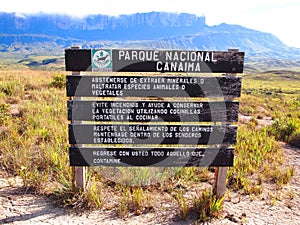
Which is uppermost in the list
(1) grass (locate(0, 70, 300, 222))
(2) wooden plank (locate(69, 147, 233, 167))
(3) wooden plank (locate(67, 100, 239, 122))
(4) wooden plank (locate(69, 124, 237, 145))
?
(3) wooden plank (locate(67, 100, 239, 122))

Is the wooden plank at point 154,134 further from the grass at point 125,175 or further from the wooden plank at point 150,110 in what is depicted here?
the grass at point 125,175

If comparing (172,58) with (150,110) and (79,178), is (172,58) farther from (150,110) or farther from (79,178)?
(79,178)

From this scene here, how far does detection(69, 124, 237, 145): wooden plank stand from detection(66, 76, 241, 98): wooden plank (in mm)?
431

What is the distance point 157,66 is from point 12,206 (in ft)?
8.57

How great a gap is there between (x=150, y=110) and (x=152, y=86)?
1.01 ft

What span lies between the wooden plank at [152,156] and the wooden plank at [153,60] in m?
1.07

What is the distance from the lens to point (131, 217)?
3.25 metres

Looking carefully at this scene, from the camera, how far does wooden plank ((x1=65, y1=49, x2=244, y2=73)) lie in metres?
3.12

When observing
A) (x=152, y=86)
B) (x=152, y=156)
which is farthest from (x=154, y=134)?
(x=152, y=86)

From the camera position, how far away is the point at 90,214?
3.29 metres

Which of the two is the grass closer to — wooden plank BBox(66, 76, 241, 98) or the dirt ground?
the dirt ground

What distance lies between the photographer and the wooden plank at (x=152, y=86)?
3.19m

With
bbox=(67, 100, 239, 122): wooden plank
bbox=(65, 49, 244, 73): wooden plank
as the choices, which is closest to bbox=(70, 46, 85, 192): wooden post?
bbox=(67, 100, 239, 122): wooden plank

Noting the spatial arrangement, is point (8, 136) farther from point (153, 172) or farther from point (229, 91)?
point (229, 91)
